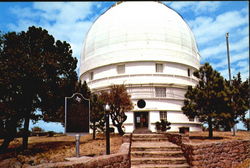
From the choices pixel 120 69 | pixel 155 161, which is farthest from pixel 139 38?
pixel 155 161

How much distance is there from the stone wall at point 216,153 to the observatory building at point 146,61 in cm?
1516

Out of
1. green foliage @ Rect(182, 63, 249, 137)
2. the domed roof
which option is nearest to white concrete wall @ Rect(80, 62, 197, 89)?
the domed roof

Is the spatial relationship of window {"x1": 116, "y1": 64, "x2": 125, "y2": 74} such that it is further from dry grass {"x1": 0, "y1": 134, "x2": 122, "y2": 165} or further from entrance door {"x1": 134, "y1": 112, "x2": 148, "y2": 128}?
dry grass {"x1": 0, "y1": 134, "x2": 122, "y2": 165}

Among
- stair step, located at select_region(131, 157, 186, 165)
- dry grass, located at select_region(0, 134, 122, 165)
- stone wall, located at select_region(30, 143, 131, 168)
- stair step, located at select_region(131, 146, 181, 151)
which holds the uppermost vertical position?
stone wall, located at select_region(30, 143, 131, 168)

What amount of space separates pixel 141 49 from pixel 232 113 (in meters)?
14.1

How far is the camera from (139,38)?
91.5ft

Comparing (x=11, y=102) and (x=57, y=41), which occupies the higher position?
(x=57, y=41)

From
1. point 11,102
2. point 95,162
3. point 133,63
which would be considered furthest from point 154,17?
point 95,162

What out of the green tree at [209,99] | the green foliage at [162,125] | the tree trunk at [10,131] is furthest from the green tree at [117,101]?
the tree trunk at [10,131]

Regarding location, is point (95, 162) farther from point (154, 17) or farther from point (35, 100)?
point (154, 17)

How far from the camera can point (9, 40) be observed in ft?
51.8

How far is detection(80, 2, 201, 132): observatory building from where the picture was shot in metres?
26.1

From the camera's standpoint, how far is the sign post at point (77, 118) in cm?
911

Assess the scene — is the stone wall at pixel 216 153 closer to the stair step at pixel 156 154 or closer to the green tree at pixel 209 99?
the stair step at pixel 156 154
